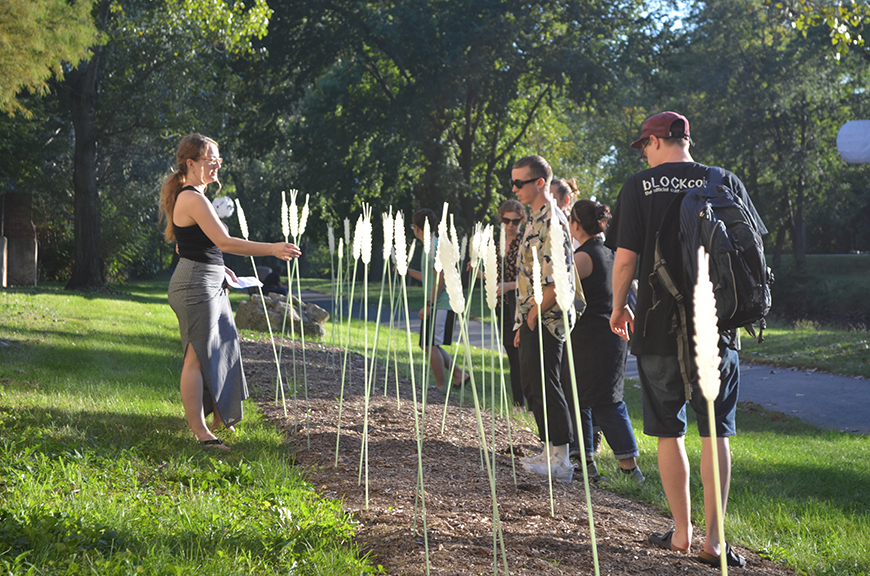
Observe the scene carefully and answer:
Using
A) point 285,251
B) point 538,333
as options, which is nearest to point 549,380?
point 538,333

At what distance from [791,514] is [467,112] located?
2344 centimetres

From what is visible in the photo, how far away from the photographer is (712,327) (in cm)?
128

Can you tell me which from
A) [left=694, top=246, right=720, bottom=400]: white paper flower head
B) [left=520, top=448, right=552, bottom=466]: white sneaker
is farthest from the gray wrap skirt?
[left=694, top=246, right=720, bottom=400]: white paper flower head

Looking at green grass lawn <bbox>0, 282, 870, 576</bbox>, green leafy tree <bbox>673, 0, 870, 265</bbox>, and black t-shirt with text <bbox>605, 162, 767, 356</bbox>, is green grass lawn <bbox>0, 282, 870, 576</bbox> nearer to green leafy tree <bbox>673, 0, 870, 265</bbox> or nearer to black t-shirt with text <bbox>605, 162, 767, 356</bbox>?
black t-shirt with text <bbox>605, 162, 767, 356</bbox>

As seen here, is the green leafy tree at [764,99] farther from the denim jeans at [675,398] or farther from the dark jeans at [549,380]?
the denim jeans at [675,398]

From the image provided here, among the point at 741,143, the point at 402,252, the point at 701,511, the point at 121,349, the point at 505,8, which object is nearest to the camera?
the point at 402,252

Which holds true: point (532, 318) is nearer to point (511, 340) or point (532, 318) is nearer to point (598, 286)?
point (598, 286)

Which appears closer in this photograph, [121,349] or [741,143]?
[121,349]

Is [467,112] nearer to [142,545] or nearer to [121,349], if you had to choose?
[121,349]

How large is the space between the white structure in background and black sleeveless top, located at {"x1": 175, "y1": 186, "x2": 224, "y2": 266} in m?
7.94

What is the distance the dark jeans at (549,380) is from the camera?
181 inches

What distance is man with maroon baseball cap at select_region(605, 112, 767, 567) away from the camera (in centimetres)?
315

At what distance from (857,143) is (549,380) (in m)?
6.75

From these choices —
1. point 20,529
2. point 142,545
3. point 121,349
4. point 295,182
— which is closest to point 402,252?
point 142,545
